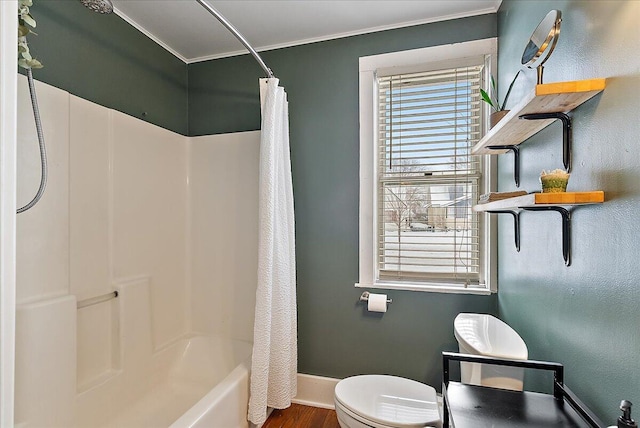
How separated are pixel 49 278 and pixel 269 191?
1.07m

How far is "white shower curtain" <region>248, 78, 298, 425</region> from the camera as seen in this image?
180cm

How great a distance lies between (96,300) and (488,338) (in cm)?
187

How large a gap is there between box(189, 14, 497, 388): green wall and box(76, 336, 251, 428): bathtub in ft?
1.79

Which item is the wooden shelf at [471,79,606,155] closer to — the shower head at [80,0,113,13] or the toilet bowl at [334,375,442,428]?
the toilet bowl at [334,375,442,428]

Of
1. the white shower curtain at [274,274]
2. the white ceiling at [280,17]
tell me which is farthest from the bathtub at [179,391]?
the white ceiling at [280,17]

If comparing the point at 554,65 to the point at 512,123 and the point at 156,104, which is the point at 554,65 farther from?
the point at 156,104

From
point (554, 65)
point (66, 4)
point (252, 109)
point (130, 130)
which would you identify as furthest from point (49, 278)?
point (554, 65)

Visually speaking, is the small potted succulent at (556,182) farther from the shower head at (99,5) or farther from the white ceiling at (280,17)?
the shower head at (99,5)

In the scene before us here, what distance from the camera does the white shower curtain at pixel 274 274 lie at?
1.80 metres

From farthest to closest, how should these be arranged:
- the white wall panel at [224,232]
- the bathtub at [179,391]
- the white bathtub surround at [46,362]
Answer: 1. the white wall panel at [224,232]
2. the bathtub at [179,391]
3. the white bathtub surround at [46,362]

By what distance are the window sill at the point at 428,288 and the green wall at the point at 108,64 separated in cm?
179

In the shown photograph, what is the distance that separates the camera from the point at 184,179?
96.2 inches

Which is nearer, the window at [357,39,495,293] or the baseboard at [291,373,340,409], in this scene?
the window at [357,39,495,293]

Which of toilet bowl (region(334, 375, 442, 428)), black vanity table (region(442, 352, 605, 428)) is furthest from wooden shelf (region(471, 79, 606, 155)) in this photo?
toilet bowl (region(334, 375, 442, 428))
